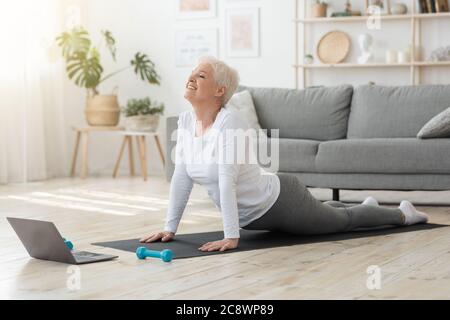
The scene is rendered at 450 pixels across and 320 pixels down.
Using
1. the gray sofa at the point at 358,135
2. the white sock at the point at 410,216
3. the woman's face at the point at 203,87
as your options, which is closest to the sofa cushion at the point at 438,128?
the gray sofa at the point at 358,135

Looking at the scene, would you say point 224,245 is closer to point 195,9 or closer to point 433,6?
point 433,6

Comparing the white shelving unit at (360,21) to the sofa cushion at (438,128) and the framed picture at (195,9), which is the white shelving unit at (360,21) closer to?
the framed picture at (195,9)

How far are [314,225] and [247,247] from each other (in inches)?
15.8

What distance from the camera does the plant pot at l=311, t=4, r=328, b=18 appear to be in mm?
7160

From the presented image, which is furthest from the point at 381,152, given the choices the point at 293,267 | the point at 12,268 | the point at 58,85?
the point at 58,85

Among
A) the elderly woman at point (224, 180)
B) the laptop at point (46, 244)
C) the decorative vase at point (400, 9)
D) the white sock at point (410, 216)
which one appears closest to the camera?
the laptop at point (46, 244)

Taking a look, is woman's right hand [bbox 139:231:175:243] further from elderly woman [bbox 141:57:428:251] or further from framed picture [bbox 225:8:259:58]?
framed picture [bbox 225:8:259:58]

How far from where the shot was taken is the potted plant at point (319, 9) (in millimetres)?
7160

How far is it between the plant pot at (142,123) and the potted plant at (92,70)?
20 cm

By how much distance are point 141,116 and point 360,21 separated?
2.11 m

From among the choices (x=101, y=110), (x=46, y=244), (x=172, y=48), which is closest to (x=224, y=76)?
(x=46, y=244)

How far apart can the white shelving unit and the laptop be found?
14.2ft

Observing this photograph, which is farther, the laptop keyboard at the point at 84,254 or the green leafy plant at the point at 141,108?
the green leafy plant at the point at 141,108

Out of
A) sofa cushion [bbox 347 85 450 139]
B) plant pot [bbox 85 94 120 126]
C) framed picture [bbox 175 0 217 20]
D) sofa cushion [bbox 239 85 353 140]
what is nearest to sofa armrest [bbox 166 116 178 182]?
sofa cushion [bbox 239 85 353 140]
